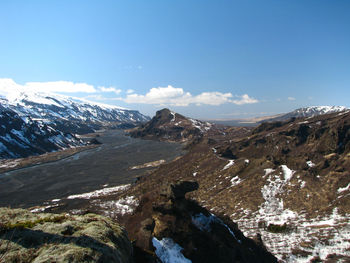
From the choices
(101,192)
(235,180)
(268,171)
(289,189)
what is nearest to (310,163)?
(268,171)

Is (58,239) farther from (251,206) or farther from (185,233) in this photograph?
(251,206)

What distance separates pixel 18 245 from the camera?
10781 mm

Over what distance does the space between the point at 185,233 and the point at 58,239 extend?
17914mm

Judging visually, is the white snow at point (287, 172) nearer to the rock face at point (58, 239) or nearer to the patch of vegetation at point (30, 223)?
the rock face at point (58, 239)

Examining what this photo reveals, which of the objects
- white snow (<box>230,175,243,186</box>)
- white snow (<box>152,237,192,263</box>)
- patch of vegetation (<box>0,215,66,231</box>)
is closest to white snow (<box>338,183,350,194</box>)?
white snow (<box>230,175,243,186</box>)

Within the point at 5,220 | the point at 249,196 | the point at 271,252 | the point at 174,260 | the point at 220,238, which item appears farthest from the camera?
the point at 249,196

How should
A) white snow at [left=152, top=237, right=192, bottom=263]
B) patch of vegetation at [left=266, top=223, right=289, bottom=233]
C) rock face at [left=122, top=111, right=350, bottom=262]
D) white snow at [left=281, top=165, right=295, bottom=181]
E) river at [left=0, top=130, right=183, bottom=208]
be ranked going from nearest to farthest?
white snow at [left=152, top=237, right=192, bottom=263] → rock face at [left=122, top=111, right=350, bottom=262] → patch of vegetation at [left=266, top=223, right=289, bottom=233] → white snow at [left=281, top=165, right=295, bottom=181] → river at [left=0, top=130, right=183, bottom=208]

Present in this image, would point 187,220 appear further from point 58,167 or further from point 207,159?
point 58,167

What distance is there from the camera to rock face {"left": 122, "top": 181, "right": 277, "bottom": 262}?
24.2m

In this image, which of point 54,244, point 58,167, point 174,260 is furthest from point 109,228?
point 58,167

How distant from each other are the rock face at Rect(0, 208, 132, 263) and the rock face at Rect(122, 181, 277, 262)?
853 cm

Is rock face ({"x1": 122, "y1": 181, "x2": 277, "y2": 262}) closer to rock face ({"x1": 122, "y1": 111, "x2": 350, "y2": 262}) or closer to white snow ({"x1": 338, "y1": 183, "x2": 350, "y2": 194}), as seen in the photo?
rock face ({"x1": 122, "y1": 111, "x2": 350, "y2": 262})

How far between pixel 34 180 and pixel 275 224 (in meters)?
133

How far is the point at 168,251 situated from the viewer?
76.6ft
